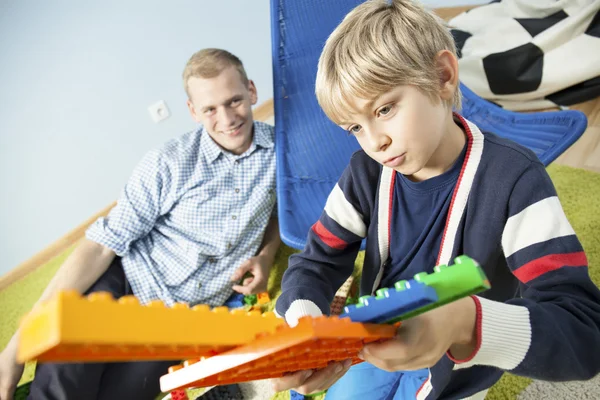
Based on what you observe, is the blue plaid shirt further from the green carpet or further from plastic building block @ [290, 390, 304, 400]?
plastic building block @ [290, 390, 304, 400]

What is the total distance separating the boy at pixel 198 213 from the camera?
46.1 inches

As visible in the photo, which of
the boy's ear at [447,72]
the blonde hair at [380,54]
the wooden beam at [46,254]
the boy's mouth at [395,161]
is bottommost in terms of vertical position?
the wooden beam at [46,254]

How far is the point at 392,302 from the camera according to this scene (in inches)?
12.3

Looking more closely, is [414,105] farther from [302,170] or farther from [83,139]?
[83,139]

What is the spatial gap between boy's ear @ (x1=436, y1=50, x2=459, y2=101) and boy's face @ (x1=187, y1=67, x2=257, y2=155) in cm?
67

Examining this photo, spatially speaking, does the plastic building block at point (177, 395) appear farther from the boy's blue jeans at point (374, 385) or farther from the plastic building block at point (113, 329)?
the plastic building block at point (113, 329)

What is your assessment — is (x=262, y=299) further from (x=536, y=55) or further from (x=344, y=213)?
(x=536, y=55)

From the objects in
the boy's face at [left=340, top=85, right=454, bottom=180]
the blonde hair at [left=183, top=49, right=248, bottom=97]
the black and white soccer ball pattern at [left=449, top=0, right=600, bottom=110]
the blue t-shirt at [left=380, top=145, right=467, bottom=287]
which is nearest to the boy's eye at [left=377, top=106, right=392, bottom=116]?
the boy's face at [left=340, top=85, right=454, bottom=180]

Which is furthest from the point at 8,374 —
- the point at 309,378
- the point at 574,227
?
the point at 574,227

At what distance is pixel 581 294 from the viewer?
48 cm

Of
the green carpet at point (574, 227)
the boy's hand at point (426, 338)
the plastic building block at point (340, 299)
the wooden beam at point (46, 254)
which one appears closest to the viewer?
the boy's hand at point (426, 338)

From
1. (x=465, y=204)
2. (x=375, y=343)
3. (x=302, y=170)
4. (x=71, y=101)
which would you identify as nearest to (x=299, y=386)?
(x=375, y=343)

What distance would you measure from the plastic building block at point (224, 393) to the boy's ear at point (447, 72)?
0.73 meters

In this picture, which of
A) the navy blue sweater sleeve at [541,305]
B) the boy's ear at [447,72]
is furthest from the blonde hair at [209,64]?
the navy blue sweater sleeve at [541,305]
